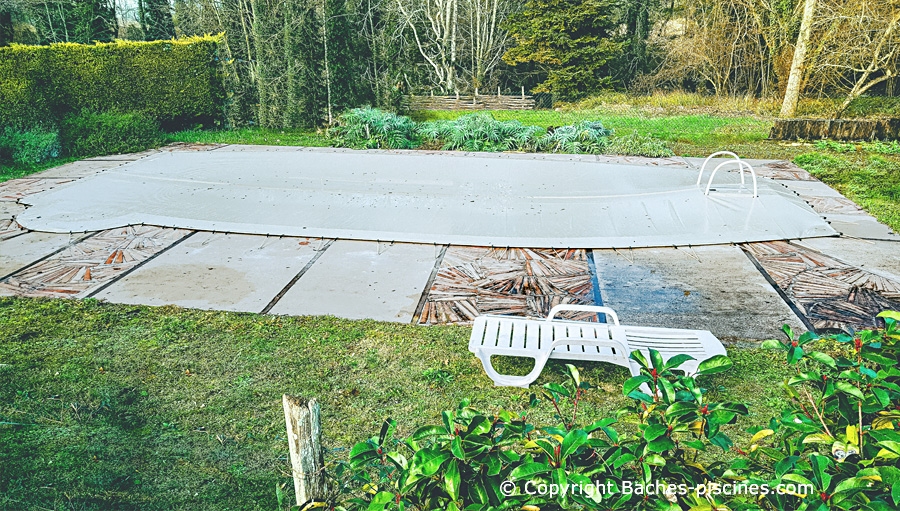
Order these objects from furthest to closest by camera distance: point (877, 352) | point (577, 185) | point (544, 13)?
point (544, 13), point (577, 185), point (877, 352)

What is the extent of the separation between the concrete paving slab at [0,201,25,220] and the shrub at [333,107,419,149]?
208 inches

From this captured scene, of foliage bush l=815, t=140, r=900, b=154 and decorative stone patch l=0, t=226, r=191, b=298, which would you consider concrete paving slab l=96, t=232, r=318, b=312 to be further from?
foliage bush l=815, t=140, r=900, b=154

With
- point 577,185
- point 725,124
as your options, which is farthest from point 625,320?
point 725,124

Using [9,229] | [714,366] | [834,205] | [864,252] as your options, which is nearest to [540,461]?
[714,366]

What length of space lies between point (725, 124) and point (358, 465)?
44.9 ft

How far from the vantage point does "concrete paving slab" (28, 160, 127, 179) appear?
832 cm

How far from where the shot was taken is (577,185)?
803cm

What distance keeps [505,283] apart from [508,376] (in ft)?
4.97

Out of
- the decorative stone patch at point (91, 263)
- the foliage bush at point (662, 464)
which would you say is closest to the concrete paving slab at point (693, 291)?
the foliage bush at point (662, 464)

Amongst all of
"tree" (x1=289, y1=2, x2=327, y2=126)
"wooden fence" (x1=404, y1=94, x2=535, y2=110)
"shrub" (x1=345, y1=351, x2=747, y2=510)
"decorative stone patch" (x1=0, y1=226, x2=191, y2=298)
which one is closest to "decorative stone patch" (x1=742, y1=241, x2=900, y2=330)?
"shrub" (x1=345, y1=351, x2=747, y2=510)

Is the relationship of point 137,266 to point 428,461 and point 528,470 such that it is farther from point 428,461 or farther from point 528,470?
point 528,470

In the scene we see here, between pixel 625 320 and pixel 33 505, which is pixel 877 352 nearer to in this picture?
pixel 625 320

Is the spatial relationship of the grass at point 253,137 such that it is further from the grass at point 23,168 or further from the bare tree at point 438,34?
the bare tree at point 438,34

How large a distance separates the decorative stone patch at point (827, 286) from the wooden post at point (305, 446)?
11.6 feet
